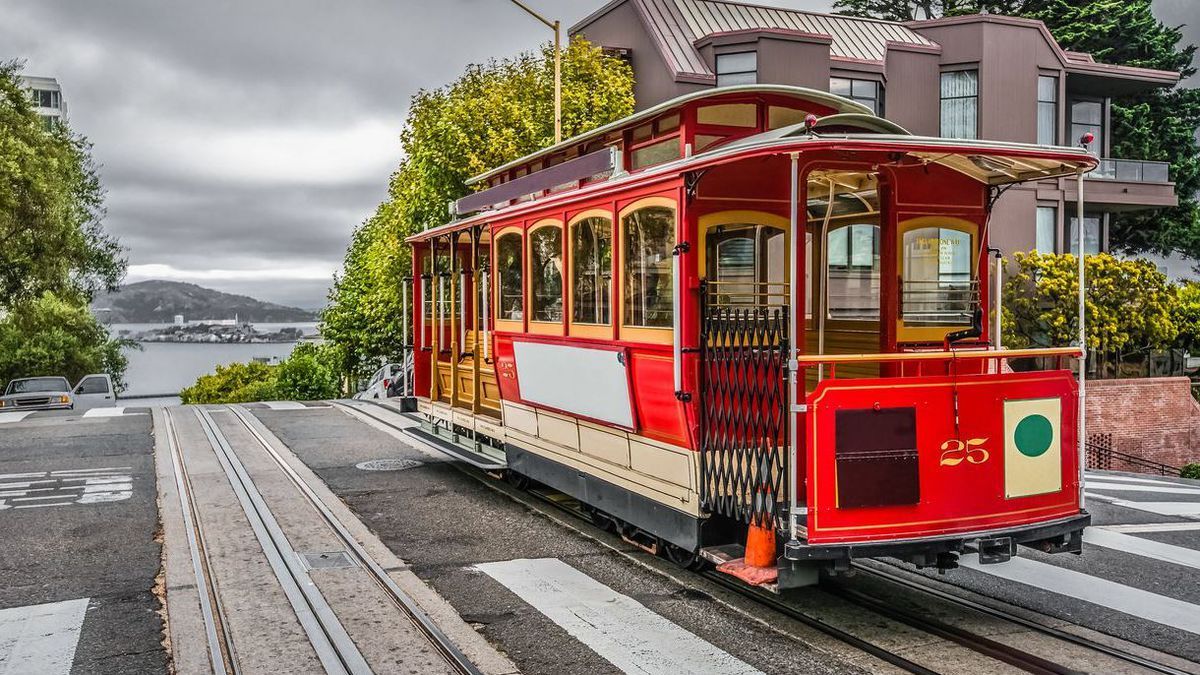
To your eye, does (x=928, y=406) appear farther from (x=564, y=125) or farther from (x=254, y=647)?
(x=564, y=125)

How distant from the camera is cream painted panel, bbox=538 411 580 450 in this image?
9.63 metres

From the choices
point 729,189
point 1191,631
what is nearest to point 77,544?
point 729,189

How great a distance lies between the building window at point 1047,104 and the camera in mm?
30719

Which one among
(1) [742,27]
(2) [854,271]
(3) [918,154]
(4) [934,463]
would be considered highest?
(1) [742,27]

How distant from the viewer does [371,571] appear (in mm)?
Answer: 8305

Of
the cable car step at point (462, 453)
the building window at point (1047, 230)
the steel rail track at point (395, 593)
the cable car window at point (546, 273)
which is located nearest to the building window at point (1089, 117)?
the building window at point (1047, 230)

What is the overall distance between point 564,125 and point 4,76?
16085 millimetres

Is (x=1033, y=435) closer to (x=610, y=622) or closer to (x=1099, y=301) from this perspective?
(x=610, y=622)

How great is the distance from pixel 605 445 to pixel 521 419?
2168 millimetres

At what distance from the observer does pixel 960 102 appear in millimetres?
29938

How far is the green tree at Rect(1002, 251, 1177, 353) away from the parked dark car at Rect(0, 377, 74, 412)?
22.5m

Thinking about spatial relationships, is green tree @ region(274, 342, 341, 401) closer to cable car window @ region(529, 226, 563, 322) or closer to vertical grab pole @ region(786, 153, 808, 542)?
cable car window @ region(529, 226, 563, 322)

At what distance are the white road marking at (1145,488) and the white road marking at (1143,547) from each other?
3.59 m

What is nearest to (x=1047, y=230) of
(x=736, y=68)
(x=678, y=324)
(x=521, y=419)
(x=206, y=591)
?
(x=736, y=68)
